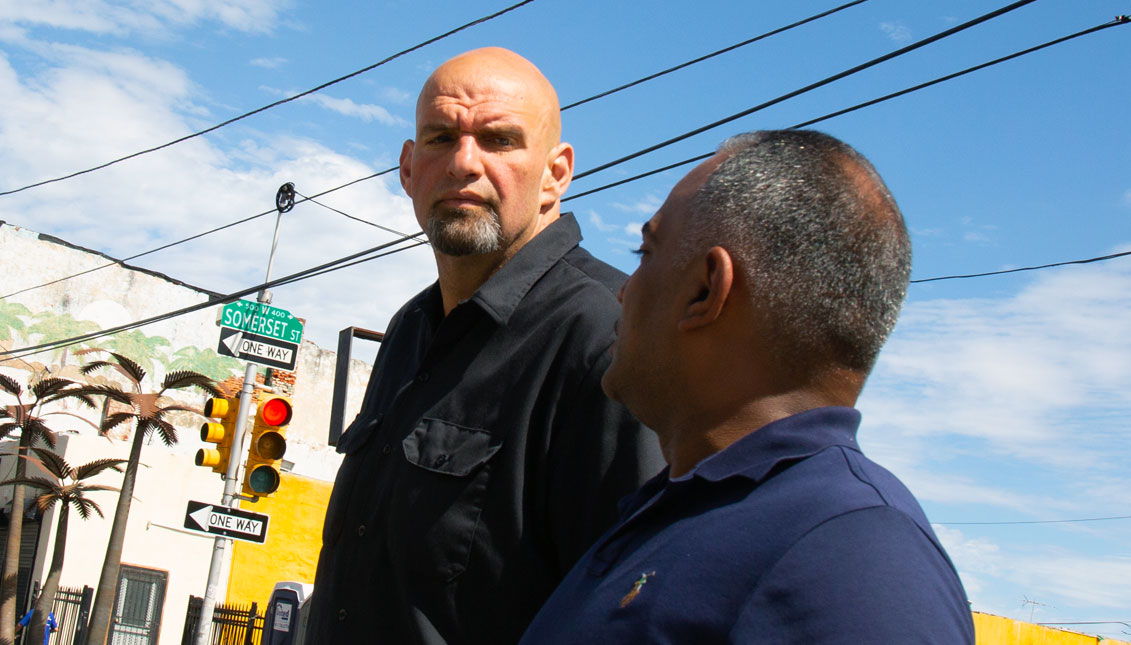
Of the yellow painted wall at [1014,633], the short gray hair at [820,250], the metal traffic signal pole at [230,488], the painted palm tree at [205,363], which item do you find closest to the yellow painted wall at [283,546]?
the painted palm tree at [205,363]

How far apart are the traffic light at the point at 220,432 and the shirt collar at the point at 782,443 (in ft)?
36.0

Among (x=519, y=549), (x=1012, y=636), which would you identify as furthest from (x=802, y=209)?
(x=1012, y=636)

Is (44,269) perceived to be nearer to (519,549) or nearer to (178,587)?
(178,587)

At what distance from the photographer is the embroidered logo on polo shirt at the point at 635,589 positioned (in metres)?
1.32

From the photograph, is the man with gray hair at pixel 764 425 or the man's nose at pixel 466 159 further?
the man's nose at pixel 466 159

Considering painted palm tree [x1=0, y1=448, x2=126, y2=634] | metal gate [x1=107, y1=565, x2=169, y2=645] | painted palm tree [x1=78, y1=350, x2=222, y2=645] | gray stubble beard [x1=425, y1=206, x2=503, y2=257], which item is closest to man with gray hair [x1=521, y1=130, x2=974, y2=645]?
gray stubble beard [x1=425, y1=206, x2=503, y2=257]

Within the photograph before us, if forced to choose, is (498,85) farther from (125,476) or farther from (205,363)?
(205,363)

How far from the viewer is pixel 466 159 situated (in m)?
2.68

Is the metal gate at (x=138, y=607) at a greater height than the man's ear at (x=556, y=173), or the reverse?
the man's ear at (x=556, y=173)

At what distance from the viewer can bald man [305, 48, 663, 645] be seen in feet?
7.19

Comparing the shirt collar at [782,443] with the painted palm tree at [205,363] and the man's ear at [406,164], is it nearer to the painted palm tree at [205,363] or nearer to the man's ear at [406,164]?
the man's ear at [406,164]

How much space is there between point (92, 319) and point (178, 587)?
30.3ft

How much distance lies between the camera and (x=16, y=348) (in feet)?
84.7

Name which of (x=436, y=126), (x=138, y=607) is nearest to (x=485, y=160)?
(x=436, y=126)
